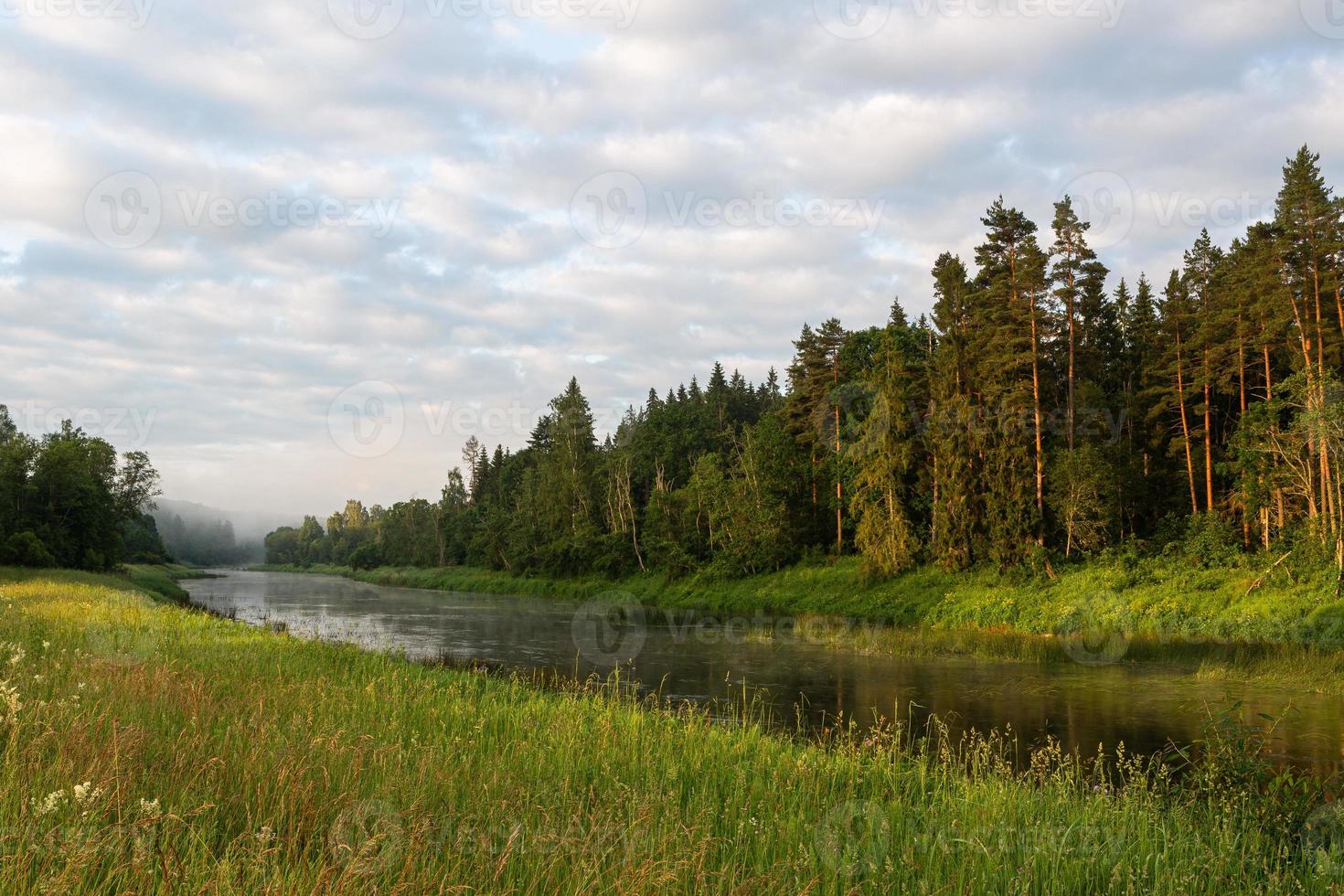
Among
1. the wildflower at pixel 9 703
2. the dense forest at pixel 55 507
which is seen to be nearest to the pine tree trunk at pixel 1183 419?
the wildflower at pixel 9 703

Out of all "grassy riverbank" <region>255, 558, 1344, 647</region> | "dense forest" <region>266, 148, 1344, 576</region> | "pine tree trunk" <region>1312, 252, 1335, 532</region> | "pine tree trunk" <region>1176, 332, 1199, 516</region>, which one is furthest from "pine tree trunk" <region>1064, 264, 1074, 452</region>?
"pine tree trunk" <region>1312, 252, 1335, 532</region>

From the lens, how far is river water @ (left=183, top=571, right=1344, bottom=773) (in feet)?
60.2

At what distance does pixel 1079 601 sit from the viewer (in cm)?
3894

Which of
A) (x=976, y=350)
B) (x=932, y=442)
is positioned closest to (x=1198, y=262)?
(x=976, y=350)

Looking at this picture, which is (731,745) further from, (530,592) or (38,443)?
(38,443)

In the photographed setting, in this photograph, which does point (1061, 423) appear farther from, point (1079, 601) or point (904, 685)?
point (904, 685)

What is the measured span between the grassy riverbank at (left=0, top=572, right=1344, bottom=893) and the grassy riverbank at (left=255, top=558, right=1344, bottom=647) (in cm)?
2490

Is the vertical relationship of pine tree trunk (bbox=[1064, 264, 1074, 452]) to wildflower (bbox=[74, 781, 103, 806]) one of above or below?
above

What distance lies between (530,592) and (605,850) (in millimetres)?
77211

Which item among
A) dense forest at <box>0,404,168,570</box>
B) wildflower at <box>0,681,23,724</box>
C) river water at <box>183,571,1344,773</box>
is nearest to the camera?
wildflower at <box>0,681,23,724</box>

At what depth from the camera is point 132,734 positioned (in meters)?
6.79

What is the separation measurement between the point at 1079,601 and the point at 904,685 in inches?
750

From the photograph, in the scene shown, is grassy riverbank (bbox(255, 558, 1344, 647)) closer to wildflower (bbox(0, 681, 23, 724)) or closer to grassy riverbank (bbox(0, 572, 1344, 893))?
grassy riverbank (bbox(0, 572, 1344, 893))

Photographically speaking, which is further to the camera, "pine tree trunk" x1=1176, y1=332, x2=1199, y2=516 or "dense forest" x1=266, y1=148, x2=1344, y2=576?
"pine tree trunk" x1=1176, y1=332, x2=1199, y2=516
